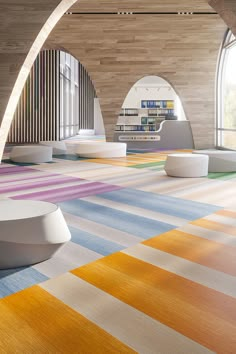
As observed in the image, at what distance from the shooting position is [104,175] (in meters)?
8.81

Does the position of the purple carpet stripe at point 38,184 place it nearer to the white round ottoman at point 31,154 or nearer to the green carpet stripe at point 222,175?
the green carpet stripe at point 222,175

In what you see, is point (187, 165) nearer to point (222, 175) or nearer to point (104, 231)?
point (222, 175)

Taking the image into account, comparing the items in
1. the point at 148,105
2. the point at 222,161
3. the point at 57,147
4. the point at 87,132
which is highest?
the point at 148,105

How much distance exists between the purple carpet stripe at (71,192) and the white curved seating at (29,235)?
2.71 meters

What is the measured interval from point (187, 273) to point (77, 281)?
0.88 metres

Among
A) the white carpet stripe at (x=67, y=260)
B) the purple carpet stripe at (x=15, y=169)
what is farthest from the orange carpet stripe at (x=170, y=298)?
the purple carpet stripe at (x=15, y=169)

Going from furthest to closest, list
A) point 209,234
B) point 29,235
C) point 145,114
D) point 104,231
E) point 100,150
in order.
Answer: point 145,114 → point 100,150 → point 104,231 → point 209,234 → point 29,235

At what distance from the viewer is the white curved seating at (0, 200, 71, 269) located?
3.15m

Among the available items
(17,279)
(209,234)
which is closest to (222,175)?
(209,234)

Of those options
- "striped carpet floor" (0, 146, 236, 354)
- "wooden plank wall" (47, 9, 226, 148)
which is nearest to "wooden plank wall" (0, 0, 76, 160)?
"striped carpet floor" (0, 146, 236, 354)

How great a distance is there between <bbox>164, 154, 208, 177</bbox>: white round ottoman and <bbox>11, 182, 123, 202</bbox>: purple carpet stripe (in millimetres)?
1760

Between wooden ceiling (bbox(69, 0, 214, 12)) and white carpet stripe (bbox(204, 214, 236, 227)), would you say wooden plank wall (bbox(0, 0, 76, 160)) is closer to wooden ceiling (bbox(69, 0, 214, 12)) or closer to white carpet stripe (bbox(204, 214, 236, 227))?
white carpet stripe (bbox(204, 214, 236, 227))

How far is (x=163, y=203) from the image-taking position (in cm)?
588

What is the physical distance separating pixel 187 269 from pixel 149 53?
547 inches
